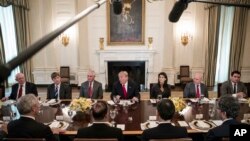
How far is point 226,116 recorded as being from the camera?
8.73 ft

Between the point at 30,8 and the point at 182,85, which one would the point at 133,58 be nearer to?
the point at 182,85

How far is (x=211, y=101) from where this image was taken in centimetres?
445

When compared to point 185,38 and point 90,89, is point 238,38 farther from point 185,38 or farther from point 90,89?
point 90,89

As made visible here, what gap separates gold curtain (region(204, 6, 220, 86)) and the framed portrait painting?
2.27 m

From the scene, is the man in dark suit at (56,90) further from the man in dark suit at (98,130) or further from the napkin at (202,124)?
the napkin at (202,124)

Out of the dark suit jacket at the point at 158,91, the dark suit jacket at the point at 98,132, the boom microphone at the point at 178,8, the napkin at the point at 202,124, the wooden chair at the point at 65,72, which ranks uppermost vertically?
the boom microphone at the point at 178,8

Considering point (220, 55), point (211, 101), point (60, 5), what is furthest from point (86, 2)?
point (211, 101)

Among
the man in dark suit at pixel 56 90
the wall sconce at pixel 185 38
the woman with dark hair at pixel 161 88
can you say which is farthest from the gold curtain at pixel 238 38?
the man in dark suit at pixel 56 90

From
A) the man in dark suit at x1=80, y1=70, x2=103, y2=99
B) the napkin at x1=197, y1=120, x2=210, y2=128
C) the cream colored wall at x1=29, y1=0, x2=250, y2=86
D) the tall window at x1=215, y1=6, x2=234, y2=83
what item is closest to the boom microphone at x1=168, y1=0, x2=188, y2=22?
the napkin at x1=197, y1=120, x2=210, y2=128

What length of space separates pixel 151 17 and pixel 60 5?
10.4ft

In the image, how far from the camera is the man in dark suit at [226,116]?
2.58 m

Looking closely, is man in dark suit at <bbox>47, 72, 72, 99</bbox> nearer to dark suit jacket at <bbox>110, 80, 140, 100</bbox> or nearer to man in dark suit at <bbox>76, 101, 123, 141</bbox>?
dark suit jacket at <bbox>110, 80, 140, 100</bbox>

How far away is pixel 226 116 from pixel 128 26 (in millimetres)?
6270

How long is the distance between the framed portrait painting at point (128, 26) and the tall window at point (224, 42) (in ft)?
9.16
